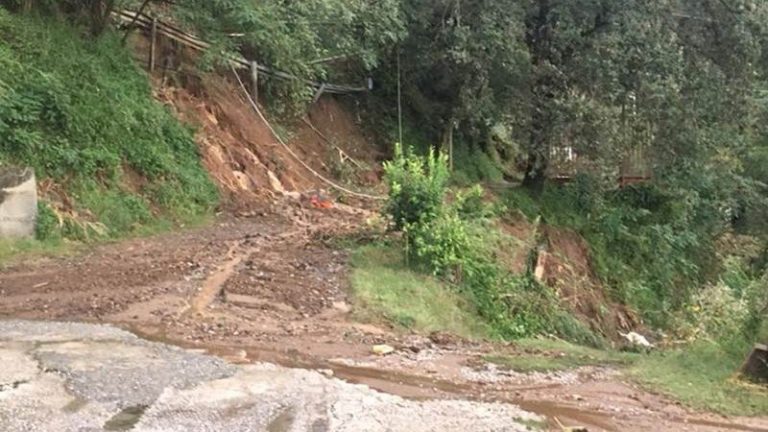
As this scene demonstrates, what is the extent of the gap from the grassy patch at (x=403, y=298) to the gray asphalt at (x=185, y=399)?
3.50 m

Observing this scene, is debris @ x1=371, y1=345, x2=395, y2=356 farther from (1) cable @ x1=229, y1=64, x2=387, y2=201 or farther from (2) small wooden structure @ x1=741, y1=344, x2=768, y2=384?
(1) cable @ x1=229, y1=64, x2=387, y2=201

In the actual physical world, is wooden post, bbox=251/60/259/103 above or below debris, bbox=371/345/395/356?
above

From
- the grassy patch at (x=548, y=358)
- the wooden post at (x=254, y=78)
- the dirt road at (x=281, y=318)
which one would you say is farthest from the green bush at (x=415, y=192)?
the wooden post at (x=254, y=78)

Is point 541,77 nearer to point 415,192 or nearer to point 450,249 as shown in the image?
point 415,192

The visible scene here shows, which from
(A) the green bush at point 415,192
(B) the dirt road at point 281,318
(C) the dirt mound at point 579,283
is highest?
(A) the green bush at point 415,192

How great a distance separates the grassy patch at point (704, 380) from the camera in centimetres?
732

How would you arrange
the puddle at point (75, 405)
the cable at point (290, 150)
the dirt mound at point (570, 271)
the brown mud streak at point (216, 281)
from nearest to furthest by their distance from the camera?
the puddle at point (75, 405) → the brown mud streak at point (216, 281) → the dirt mound at point (570, 271) → the cable at point (290, 150)

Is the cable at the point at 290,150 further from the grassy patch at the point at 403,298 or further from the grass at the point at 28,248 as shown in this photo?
the grass at the point at 28,248

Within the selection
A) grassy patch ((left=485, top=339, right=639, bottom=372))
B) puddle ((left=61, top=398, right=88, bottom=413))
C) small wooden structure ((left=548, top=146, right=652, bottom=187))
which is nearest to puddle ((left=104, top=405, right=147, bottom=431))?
puddle ((left=61, top=398, right=88, bottom=413))

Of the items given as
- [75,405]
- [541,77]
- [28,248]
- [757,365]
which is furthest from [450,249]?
[541,77]

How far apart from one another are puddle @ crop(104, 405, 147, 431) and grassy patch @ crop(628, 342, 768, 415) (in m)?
4.64

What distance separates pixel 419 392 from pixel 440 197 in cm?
631

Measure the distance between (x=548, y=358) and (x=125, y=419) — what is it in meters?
5.22

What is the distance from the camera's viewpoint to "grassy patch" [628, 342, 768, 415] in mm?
7316
